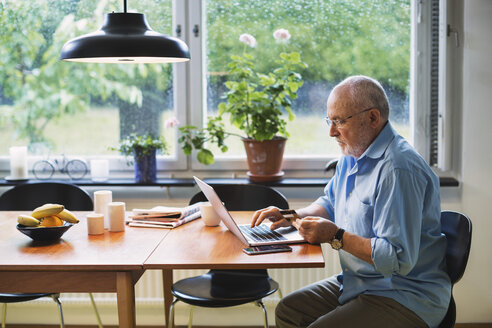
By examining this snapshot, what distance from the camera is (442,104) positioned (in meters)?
3.53

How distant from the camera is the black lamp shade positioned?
2111 mm

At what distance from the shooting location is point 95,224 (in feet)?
8.25

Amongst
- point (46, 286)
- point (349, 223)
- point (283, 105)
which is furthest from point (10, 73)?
point (349, 223)

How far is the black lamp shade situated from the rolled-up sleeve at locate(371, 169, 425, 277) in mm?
871

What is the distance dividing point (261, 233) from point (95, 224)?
67 cm

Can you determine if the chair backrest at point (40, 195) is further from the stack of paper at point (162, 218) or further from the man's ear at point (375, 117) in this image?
the man's ear at point (375, 117)

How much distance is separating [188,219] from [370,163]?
896 millimetres

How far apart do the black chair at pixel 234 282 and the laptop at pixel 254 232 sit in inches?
13.8

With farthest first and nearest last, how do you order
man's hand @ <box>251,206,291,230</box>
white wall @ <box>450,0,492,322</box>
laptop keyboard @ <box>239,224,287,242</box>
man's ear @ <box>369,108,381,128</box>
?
white wall @ <box>450,0,492,322</box> → man's hand @ <box>251,206,291,230</box> → laptop keyboard @ <box>239,224,287,242</box> → man's ear @ <box>369,108,381,128</box>

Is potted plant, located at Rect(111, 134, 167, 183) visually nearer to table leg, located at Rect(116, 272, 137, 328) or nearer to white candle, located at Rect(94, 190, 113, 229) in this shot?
white candle, located at Rect(94, 190, 113, 229)


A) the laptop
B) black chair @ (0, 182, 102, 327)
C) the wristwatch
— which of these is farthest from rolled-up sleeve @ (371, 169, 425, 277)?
black chair @ (0, 182, 102, 327)

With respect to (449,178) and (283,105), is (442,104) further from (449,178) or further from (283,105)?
(283,105)

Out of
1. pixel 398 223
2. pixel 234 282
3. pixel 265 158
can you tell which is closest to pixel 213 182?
pixel 265 158

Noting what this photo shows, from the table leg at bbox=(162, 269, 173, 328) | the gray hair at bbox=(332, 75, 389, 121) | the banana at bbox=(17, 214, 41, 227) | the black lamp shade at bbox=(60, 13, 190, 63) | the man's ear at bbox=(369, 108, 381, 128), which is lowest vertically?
the table leg at bbox=(162, 269, 173, 328)
